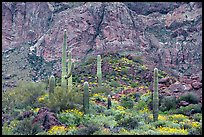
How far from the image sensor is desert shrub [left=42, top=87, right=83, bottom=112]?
17703mm

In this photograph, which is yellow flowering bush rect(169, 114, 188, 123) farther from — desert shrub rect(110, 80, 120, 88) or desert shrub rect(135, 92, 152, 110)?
desert shrub rect(110, 80, 120, 88)

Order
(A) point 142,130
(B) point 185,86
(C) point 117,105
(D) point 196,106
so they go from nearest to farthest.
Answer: (A) point 142,130, (D) point 196,106, (C) point 117,105, (B) point 185,86

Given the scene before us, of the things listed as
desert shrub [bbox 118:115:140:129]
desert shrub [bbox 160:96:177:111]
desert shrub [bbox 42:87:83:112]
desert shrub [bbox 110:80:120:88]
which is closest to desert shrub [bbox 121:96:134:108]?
desert shrub [bbox 160:96:177:111]

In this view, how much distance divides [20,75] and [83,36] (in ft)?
30.4

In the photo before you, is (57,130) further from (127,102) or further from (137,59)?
(137,59)

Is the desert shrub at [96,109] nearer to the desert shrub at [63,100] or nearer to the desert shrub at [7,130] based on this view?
the desert shrub at [63,100]

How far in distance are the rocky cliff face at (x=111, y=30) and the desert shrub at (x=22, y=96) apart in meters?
23.2

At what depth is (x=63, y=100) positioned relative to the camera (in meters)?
18.1

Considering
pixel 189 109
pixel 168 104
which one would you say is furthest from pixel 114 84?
pixel 189 109

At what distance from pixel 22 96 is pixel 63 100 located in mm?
3270

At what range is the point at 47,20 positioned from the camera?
54.5 m

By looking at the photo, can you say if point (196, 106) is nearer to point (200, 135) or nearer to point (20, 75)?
point (200, 135)

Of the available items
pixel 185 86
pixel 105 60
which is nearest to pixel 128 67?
pixel 105 60

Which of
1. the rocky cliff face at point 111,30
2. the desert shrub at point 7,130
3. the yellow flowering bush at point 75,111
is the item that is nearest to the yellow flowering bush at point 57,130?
the desert shrub at point 7,130
